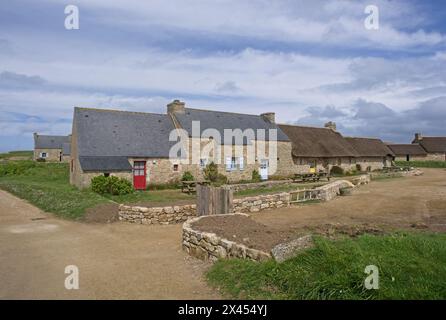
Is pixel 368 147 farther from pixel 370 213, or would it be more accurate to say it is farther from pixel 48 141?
pixel 48 141

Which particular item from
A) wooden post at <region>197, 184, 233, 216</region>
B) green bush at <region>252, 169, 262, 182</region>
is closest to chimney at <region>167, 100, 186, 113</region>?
green bush at <region>252, 169, 262, 182</region>

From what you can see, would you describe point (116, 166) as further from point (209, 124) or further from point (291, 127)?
point (291, 127)

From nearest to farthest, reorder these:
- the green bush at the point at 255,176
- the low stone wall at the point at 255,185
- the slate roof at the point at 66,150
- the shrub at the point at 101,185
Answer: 1. the shrub at the point at 101,185
2. the low stone wall at the point at 255,185
3. the green bush at the point at 255,176
4. the slate roof at the point at 66,150

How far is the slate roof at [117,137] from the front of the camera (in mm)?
23047

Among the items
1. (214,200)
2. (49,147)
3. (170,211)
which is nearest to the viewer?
(214,200)

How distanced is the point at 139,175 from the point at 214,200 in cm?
1320

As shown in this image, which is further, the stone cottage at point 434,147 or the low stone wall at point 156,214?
the stone cottage at point 434,147

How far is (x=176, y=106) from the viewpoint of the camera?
A: 3005cm

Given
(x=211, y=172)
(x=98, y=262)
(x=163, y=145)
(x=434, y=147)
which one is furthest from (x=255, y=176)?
(x=434, y=147)

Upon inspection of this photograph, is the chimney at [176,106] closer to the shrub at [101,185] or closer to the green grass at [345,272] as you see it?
the shrub at [101,185]

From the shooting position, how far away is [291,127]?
38094mm

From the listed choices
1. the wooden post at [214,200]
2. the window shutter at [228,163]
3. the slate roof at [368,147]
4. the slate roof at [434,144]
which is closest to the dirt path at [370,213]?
the wooden post at [214,200]

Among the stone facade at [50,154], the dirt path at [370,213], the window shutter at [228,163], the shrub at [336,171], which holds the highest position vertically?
the stone facade at [50,154]

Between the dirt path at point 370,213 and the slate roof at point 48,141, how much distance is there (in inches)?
2205
